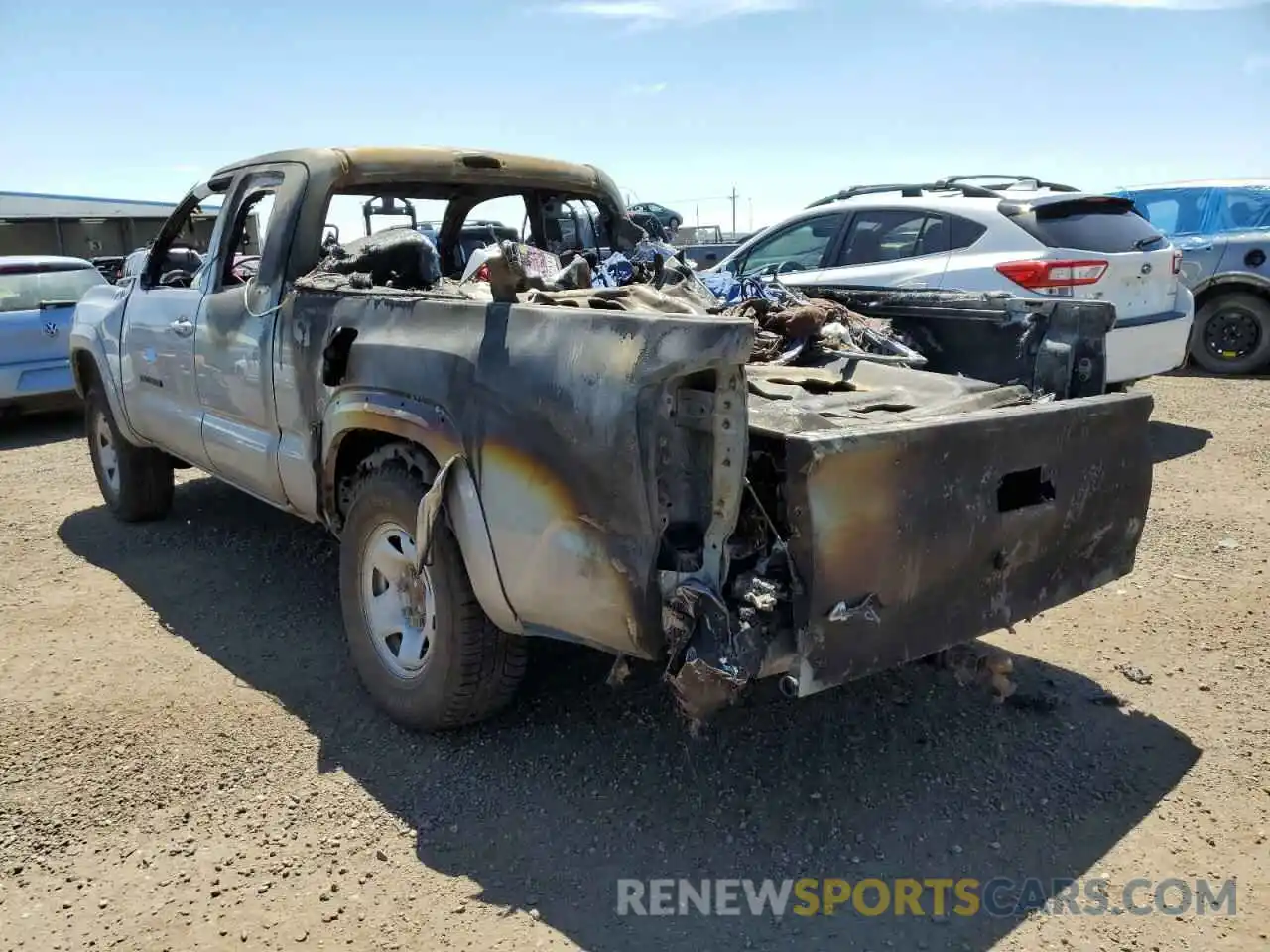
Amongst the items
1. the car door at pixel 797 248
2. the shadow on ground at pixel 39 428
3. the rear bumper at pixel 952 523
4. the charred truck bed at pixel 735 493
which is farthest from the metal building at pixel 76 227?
the rear bumper at pixel 952 523

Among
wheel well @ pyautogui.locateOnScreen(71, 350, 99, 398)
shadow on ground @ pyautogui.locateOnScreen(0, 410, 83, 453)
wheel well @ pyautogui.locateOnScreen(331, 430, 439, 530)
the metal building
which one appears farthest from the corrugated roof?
wheel well @ pyautogui.locateOnScreen(331, 430, 439, 530)

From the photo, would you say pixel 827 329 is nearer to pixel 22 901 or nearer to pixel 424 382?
pixel 424 382

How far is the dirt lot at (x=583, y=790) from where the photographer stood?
2.66 m

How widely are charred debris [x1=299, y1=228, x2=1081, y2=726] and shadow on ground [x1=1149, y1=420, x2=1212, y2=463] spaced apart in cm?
362

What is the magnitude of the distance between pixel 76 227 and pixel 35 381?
30.8ft

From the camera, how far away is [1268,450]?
23.6ft

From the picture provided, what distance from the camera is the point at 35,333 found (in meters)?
8.89

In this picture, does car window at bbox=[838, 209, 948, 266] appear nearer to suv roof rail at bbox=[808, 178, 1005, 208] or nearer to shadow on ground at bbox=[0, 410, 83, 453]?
suv roof rail at bbox=[808, 178, 1005, 208]

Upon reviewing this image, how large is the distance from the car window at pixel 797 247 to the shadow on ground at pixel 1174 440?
2710mm

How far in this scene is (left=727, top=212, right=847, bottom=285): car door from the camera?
24.9ft

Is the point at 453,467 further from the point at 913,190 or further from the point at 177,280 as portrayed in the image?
the point at 913,190

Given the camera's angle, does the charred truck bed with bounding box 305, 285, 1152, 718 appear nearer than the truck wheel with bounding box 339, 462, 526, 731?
Yes

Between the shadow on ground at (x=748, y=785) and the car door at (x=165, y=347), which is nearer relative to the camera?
the shadow on ground at (x=748, y=785)

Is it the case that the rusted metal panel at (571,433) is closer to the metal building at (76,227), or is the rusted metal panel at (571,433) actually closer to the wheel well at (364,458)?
the wheel well at (364,458)
